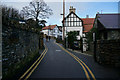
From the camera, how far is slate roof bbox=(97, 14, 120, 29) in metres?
21.5

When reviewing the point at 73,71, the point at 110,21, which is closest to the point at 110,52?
the point at 73,71

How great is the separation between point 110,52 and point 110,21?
50.7 feet

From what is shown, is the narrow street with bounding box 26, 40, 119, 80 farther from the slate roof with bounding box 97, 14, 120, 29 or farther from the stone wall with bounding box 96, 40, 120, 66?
the slate roof with bounding box 97, 14, 120, 29

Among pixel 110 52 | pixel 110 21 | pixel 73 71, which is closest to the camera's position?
pixel 73 71

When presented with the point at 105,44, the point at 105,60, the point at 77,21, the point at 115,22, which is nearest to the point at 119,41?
the point at 105,44

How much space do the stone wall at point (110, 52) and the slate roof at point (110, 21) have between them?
12.0m

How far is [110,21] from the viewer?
23.6 meters

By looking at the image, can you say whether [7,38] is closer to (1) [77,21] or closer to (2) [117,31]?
(2) [117,31]

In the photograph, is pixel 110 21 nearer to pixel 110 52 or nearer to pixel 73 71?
pixel 110 52

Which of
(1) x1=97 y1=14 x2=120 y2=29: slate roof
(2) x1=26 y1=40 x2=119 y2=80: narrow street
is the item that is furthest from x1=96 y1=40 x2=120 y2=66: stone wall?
(1) x1=97 y1=14 x2=120 y2=29: slate roof

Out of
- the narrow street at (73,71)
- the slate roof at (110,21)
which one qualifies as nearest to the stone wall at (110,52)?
the narrow street at (73,71)

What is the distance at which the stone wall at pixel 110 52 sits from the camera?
9594 millimetres

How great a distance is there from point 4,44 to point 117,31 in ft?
64.4

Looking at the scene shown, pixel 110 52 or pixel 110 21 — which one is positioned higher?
pixel 110 21
